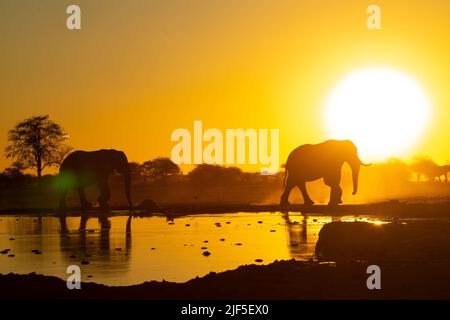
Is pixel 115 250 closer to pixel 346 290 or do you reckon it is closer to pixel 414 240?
pixel 414 240

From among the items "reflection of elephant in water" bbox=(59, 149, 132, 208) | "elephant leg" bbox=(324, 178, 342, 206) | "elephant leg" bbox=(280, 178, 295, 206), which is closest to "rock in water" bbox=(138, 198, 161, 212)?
"reflection of elephant in water" bbox=(59, 149, 132, 208)

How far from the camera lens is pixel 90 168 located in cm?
4866

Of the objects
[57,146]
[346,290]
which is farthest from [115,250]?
[57,146]

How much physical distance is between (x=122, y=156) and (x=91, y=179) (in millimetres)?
2311

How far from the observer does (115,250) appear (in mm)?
23266

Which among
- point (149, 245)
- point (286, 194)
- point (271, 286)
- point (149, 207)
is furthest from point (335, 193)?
point (271, 286)

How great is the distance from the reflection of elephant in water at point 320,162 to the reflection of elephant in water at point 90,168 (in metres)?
8.81

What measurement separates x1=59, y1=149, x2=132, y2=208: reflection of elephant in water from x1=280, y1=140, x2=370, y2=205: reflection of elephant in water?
8.81 m

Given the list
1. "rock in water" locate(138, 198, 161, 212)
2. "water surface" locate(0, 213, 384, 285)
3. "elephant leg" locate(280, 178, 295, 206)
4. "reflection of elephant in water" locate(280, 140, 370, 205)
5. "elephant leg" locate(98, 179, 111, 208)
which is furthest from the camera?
"reflection of elephant in water" locate(280, 140, 370, 205)

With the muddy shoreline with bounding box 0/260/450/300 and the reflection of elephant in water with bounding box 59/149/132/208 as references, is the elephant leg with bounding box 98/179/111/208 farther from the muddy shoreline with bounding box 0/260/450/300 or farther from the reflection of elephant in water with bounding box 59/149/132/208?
the muddy shoreline with bounding box 0/260/450/300

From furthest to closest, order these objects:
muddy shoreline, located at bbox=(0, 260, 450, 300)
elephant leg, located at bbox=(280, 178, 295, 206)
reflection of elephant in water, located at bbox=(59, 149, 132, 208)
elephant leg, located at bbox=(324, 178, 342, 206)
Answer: elephant leg, located at bbox=(280, 178, 295, 206)
reflection of elephant in water, located at bbox=(59, 149, 132, 208)
elephant leg, located at bbox=(324, 178, 342, 206)
muddy shoreline, located at bbox=(0, 260, 450, 300)

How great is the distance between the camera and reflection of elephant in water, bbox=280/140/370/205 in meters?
48.4

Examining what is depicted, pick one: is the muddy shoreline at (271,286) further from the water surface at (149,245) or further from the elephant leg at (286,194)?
the elephant leg at (286,194)

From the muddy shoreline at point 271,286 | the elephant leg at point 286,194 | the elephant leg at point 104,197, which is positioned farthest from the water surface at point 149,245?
the elephant leg at point 286,194
